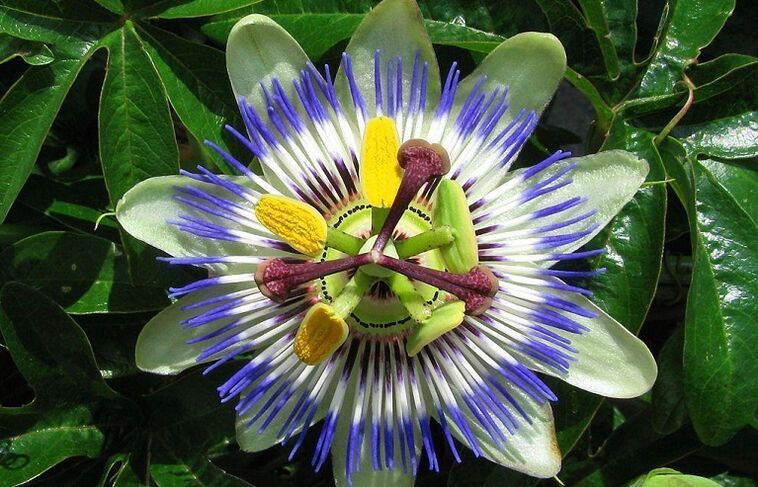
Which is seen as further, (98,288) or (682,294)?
(682,294)

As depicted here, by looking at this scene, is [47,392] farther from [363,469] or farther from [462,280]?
[462,280]

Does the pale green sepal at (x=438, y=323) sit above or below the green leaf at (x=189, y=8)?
below

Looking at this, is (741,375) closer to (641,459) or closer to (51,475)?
(641,459)

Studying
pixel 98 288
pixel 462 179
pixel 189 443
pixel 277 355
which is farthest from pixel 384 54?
pixel 189 443

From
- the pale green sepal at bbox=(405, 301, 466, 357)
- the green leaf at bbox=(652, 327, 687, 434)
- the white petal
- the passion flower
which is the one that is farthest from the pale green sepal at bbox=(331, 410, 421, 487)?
the green leaf at bbox=(652, 327, 687, 434)

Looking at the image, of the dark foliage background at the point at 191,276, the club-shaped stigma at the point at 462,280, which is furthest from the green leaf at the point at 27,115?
the club-shaped stigma at the point at 462,280

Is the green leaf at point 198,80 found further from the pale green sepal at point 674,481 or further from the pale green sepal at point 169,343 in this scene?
the pale green sepal at point 674,481

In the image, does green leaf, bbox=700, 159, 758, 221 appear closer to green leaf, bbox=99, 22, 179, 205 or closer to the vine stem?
the vine stem
